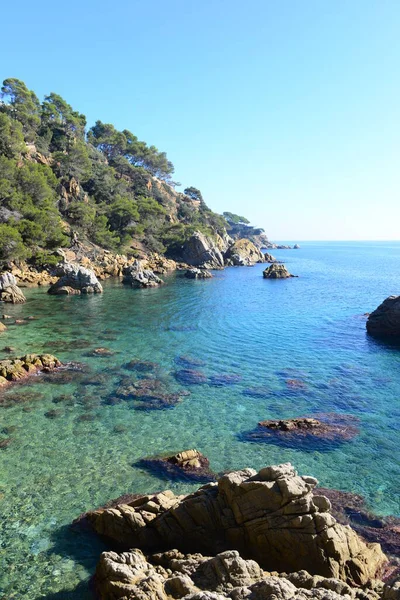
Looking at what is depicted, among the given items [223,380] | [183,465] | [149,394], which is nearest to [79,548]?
[183,465]

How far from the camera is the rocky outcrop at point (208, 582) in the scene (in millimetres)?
7906

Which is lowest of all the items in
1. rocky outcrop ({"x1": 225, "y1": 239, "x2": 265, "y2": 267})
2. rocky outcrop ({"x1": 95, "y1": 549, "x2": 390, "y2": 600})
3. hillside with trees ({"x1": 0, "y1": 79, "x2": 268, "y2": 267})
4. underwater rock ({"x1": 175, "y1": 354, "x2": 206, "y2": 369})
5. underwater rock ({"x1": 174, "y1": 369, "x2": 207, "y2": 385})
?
underwater rock ({"x1": 174, "y1": 369, "x2": 207, "y2": 385})

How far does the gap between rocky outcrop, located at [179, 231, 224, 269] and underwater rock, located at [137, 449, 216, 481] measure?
82.7 meters

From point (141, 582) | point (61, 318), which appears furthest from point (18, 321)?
point (141, 582)

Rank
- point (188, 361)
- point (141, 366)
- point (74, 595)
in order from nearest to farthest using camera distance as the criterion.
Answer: point (74, 595), point (141, 366), point (188, 361)

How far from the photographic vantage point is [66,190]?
82625 mm

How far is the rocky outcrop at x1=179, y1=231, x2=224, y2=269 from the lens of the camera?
326 feet

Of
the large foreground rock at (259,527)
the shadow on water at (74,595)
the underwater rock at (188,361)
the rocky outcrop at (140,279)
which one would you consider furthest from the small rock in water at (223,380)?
the rocky outcrop at (140,279)

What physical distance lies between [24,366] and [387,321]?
1269 inches

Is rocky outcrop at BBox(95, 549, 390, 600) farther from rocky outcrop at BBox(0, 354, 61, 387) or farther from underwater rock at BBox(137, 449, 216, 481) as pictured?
rocky outcrop at BBox(0, 354, 61, 387)

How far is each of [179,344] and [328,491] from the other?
827 inches

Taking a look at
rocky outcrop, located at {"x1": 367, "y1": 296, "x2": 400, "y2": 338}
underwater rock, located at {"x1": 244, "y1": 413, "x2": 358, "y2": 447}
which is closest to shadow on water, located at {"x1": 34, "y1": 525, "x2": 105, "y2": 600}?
underwater rock, located at {"x1": 244, "y1": 413, "x2": 358, "y2": 447}

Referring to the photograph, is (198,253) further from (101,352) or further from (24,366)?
(24,366)

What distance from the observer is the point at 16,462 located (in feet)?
52.5
